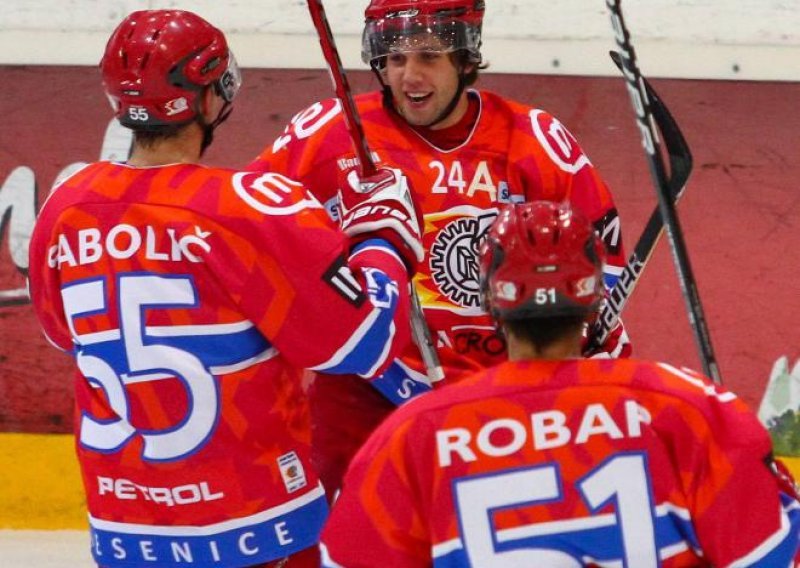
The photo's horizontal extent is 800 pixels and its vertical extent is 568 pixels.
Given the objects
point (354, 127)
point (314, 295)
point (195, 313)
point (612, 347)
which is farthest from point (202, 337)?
point (612, 347)

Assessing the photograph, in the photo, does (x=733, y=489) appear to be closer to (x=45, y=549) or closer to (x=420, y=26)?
(x=420, y=26)

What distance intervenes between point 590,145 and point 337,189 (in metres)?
1.33

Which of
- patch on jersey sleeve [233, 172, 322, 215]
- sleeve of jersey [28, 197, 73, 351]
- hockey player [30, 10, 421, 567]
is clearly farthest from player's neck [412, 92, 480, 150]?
sleeve of jersey [28, 197, 73, 351]

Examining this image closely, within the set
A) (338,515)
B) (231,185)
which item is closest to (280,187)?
(231,185)

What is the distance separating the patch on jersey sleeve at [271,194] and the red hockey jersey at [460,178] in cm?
60

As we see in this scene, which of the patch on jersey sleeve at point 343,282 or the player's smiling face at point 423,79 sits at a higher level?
the player's smiling face at point 423,79

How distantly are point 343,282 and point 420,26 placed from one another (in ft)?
2.65

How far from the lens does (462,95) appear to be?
3.07 m

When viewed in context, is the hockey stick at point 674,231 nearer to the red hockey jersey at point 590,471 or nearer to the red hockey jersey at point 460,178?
the red hockey jersey at point 460,178

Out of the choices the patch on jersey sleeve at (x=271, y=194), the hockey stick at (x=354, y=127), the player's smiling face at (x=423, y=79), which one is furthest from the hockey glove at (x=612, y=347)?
the patch on jersey sleeve at (x=271, y=194)

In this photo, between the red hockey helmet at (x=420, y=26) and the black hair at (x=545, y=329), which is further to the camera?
the red hockey helmet at (x=420, y=26)

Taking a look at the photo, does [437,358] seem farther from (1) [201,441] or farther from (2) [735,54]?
(2) [735,54]

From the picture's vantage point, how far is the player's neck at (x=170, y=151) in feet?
7.86

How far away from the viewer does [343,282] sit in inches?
92.4
